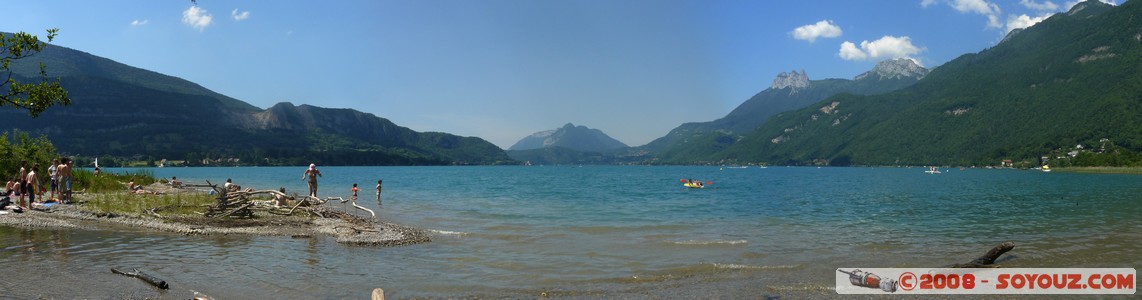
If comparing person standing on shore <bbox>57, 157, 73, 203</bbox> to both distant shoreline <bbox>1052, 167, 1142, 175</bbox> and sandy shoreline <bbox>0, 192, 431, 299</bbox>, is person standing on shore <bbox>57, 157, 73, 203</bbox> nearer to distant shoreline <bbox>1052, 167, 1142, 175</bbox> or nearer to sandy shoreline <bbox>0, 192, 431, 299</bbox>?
sandy shoreline <bbox>0, 192, 431, 299</bbox>

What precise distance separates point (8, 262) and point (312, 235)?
768 cm

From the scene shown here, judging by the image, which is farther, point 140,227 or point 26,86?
point 140,227

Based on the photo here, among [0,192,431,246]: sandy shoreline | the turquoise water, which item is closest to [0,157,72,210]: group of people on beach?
[0,192,431,246]: sandy shoreline

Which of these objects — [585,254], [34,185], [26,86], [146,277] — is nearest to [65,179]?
[34,185]

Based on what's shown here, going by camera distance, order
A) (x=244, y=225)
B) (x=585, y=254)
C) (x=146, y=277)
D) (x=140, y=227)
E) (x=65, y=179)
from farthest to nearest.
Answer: (x=65, y=179) < (x=244, y=225) < (x=140, y=227) < (x=585, y=254) < (x=146, y=277)

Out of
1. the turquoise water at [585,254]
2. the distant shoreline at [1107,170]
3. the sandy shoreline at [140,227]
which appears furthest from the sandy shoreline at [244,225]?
the distant shoreline at [1107,170]

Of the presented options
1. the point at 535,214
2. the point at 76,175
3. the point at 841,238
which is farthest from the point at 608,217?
the point at 76,175

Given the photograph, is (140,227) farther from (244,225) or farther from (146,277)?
(146,277)

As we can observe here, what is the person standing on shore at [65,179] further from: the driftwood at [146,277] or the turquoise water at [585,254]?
the driftwood at [146,277]

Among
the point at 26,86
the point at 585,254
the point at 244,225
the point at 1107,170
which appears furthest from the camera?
the point at 1107,170

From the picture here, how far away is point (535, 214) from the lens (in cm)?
3253

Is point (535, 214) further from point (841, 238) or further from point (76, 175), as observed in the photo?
point (76, 175)

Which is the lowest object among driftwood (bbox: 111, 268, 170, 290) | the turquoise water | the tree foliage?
the turquoise water

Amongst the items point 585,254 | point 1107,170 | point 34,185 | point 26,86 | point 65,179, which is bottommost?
point 585,254
